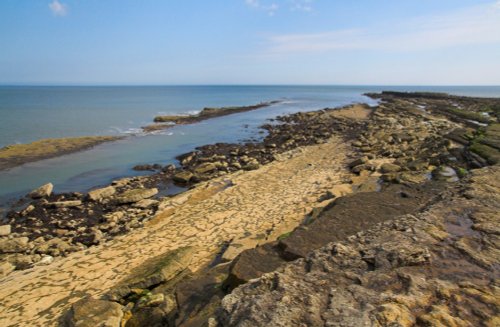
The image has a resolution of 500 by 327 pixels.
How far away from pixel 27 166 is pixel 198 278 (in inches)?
849

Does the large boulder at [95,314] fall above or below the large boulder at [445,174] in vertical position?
below

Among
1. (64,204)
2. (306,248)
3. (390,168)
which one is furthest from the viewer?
(390,168)

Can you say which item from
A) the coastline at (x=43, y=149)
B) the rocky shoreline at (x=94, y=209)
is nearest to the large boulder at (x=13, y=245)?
the rocky shoreline at (x=94, y=209)

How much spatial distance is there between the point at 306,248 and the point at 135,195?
11.4m

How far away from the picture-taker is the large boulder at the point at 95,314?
6.35 metres

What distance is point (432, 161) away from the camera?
17.5 m

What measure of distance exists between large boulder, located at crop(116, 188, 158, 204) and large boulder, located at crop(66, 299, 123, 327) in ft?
29.9

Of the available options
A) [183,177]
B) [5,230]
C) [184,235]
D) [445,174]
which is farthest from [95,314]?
[445,174]

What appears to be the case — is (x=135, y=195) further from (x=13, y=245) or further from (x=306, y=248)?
(x=306, y=248)

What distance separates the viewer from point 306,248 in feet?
23.3

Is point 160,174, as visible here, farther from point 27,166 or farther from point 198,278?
point 198,278

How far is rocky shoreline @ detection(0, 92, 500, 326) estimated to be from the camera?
383 cm

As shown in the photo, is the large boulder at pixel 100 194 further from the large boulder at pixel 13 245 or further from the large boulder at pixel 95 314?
the large boulder at pixel 95 314

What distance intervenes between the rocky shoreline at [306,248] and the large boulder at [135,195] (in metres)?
0.06
